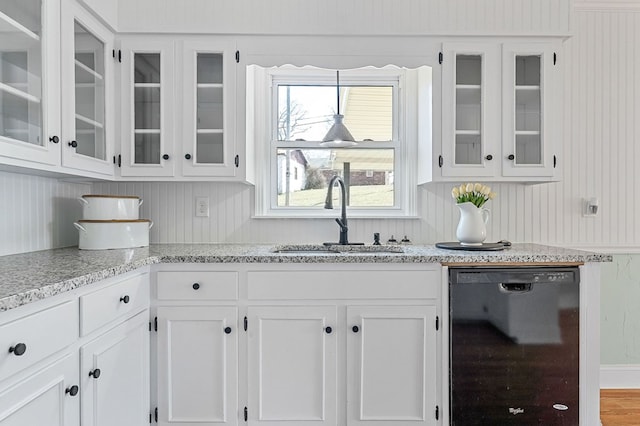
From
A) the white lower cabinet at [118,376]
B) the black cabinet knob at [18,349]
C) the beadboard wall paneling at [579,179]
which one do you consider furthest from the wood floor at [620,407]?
the black cabinet knob at [18,349]

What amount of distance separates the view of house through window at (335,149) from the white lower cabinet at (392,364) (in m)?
0.95

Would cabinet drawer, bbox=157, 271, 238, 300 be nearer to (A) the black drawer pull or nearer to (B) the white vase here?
(A) the black drawer pull

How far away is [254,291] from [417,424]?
97cm

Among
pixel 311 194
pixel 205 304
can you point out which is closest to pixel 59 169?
pixel 205 304

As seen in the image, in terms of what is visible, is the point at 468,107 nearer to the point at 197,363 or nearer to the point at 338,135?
the point at 338,135

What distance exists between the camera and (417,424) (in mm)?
1907

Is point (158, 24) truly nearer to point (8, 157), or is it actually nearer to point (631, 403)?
point (8, 157)

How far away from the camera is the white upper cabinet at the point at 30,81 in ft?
4.83

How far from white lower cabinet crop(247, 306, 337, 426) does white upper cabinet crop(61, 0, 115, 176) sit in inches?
42.0

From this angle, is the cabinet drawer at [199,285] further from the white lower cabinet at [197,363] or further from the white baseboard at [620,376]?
the white baseboard at [620,376]

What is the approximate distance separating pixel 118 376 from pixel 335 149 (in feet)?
5.74

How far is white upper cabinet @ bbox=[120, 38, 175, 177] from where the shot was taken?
2.21 metres

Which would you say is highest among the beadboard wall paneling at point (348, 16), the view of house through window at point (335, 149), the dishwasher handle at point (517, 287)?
the beadboard wall paneling at point (348, 16)

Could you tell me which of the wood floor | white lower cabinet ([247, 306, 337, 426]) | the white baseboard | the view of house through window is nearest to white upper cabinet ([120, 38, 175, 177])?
the view of house through window
